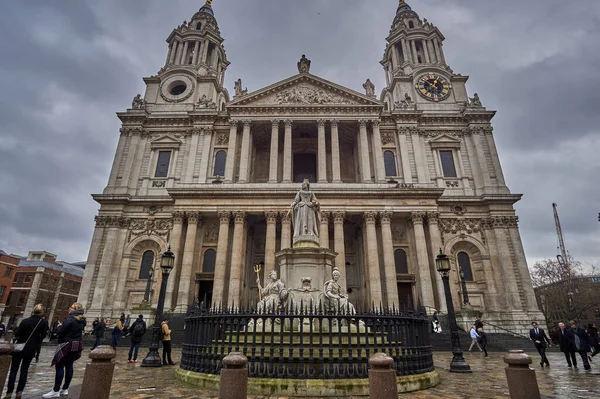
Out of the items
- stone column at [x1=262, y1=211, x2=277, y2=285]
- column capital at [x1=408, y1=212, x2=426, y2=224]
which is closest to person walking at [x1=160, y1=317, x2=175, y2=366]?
stone column at [x1=262, y1=211, x2=277, y2=285]

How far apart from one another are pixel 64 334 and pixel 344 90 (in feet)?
95.2

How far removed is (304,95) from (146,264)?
66.6ft

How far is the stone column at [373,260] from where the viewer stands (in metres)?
23.3

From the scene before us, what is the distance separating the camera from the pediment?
101 feet

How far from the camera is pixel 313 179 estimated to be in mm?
33250

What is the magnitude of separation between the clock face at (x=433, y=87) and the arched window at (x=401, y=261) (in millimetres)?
17132

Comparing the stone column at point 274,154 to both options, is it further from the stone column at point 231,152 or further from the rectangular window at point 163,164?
the rectangular window at point 163,164

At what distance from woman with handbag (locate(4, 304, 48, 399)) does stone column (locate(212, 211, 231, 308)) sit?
17.0 m

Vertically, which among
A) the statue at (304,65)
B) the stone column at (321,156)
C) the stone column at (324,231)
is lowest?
the stone column at (324,231)

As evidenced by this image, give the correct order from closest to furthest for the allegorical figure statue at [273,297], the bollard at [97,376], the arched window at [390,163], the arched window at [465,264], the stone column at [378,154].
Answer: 1. the bollard at [97,376]
2. the allegorical figure statue at [273,297]
3. the arched window at [465,264]
4. the stone column at [378,154]
5. the arched window at [390,163]

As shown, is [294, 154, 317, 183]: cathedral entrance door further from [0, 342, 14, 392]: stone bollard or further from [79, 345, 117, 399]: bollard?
[79, 345, 117, 399]: bollard

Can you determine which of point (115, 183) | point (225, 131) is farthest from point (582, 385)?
point (115, 183)

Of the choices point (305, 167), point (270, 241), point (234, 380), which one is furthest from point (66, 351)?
point (305, 167)

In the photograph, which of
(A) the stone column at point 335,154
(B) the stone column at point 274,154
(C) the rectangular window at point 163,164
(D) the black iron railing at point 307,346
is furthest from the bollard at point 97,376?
(C) the rectangular window at point 163,164
